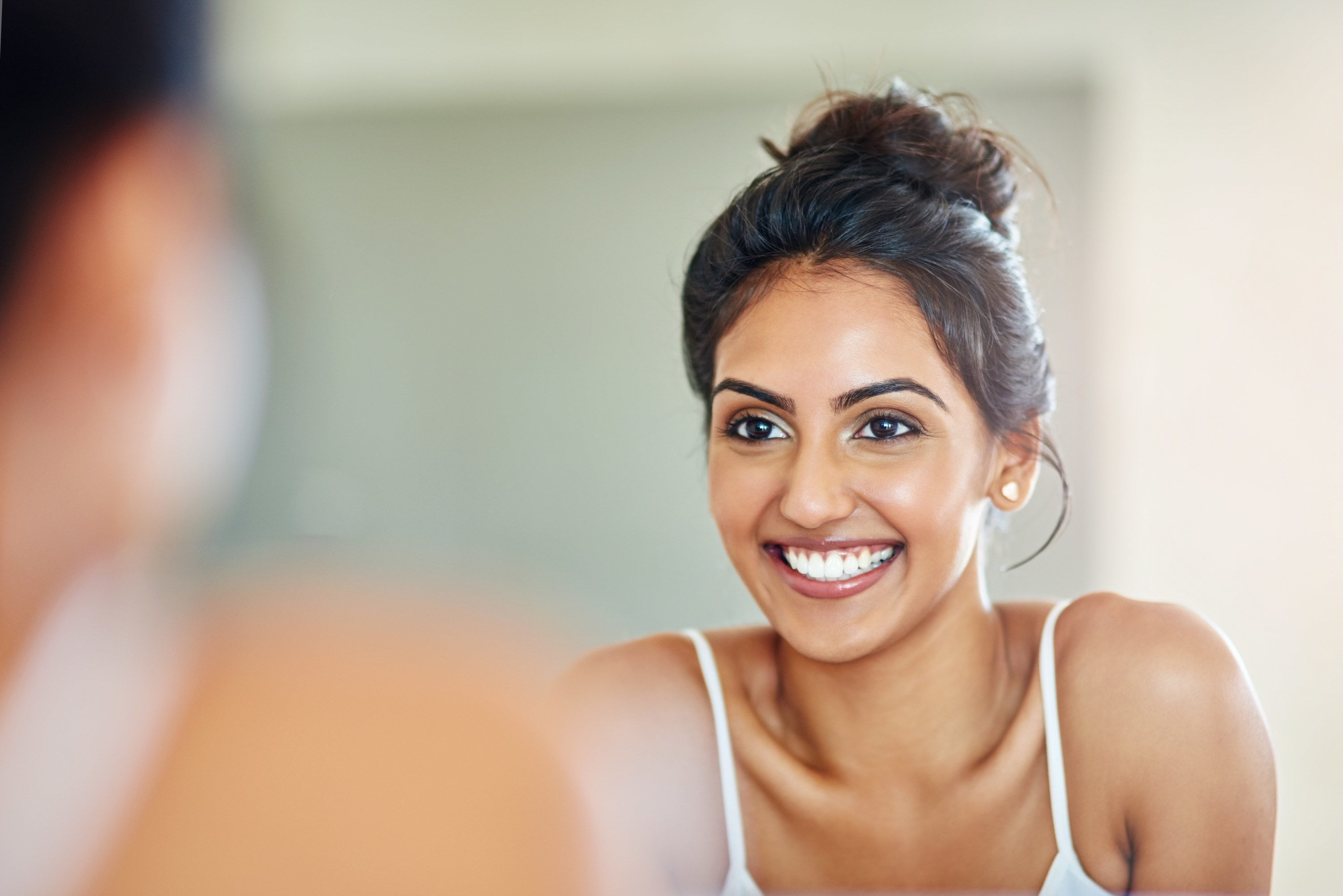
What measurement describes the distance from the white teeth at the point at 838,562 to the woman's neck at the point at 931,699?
9 centimetres

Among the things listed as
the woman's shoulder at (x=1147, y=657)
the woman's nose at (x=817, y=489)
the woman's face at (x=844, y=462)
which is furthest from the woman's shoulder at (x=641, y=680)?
the woman's shoulder at (x=1147, y=657)

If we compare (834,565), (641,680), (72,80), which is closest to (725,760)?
(641,680)

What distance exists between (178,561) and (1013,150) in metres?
0.75

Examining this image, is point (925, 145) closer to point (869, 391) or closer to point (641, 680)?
point (869, 391)

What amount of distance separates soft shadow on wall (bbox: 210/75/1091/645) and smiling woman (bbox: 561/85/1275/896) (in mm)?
52

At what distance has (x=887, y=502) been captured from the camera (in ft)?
2.68

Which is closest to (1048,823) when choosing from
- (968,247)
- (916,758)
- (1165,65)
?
→ (916,758)

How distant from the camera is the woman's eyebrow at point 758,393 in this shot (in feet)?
2.66

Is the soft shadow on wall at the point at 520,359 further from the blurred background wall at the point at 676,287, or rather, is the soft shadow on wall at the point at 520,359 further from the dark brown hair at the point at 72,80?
the dark brown hair at the point at 72,80

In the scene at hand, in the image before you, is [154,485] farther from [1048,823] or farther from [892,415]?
[1048,823]

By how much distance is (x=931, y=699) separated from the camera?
0.92 m

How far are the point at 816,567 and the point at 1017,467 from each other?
0.67 feet

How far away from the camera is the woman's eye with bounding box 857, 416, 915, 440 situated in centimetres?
81

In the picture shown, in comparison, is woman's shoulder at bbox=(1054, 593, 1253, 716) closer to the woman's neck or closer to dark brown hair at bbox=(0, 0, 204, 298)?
the woman's neck
